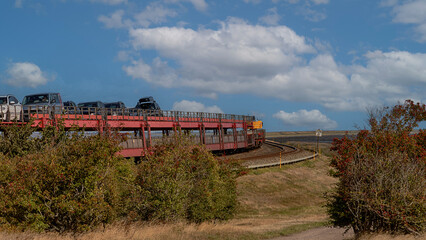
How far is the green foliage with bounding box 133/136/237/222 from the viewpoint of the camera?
64.4 ft

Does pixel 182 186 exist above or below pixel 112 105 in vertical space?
below

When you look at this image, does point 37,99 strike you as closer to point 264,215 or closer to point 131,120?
point 131,120

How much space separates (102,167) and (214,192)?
8779 millimetres

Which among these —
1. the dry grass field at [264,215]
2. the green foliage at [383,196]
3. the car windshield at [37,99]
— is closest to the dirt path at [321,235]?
the dry grass field at [264,215]

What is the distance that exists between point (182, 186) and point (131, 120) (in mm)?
24114

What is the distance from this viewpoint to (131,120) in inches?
1697

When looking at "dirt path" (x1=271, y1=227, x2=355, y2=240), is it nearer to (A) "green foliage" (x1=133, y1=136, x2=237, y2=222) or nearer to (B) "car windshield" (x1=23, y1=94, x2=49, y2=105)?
(A) "green foliage" (x1=133, y1=136, x2=237, y2=222)

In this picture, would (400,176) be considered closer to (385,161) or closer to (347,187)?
(385,161)

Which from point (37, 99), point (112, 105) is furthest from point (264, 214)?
point (112, 105)

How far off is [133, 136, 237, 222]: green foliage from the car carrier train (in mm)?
2193

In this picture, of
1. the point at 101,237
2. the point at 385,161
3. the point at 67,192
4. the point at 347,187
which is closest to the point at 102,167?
Answer: the point at 67,192

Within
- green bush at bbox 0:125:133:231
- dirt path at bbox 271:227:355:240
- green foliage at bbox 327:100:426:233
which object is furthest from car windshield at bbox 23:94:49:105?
green foliage at bbox 327:100:426:233

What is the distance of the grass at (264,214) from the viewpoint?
56.2 feet

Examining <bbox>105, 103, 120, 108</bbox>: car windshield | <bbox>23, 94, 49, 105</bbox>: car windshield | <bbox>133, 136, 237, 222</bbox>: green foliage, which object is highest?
<bbox>105, 103, 120, 108</bbox>: car windshield
